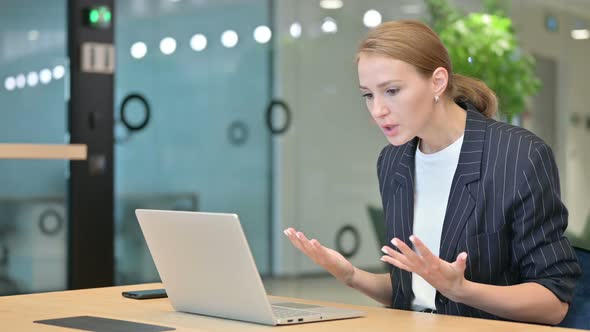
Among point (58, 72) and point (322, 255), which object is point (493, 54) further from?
point (322, 255)

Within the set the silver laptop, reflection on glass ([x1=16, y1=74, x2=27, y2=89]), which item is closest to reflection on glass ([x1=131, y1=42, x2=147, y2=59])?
reflection on glass ([x1=16, y1=74, x2=27, y2=89])

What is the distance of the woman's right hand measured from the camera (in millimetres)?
2079

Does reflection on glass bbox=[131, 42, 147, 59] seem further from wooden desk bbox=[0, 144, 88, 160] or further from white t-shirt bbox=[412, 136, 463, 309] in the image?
white t-shirt bbox=[412, 136, 463, 309]

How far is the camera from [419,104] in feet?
7.47

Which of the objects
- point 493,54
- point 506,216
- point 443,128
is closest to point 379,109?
point 443,128

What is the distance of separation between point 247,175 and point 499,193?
11.2ft

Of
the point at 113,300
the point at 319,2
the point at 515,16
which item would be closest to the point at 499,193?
the point at 113,300

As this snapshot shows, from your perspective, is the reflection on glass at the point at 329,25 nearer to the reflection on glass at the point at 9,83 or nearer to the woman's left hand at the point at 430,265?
the reflection on glass at the point at 9,83

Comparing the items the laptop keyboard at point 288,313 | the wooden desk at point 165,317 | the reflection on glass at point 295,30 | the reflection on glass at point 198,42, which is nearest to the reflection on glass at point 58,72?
the reflection on glass at point 198,42

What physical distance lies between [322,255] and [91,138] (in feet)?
9.80

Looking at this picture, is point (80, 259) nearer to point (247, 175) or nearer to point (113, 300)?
point (247, 175)

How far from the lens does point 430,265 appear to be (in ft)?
6.30

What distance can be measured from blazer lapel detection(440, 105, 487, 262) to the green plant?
7.98 ft

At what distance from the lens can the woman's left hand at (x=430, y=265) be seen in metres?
1.87
